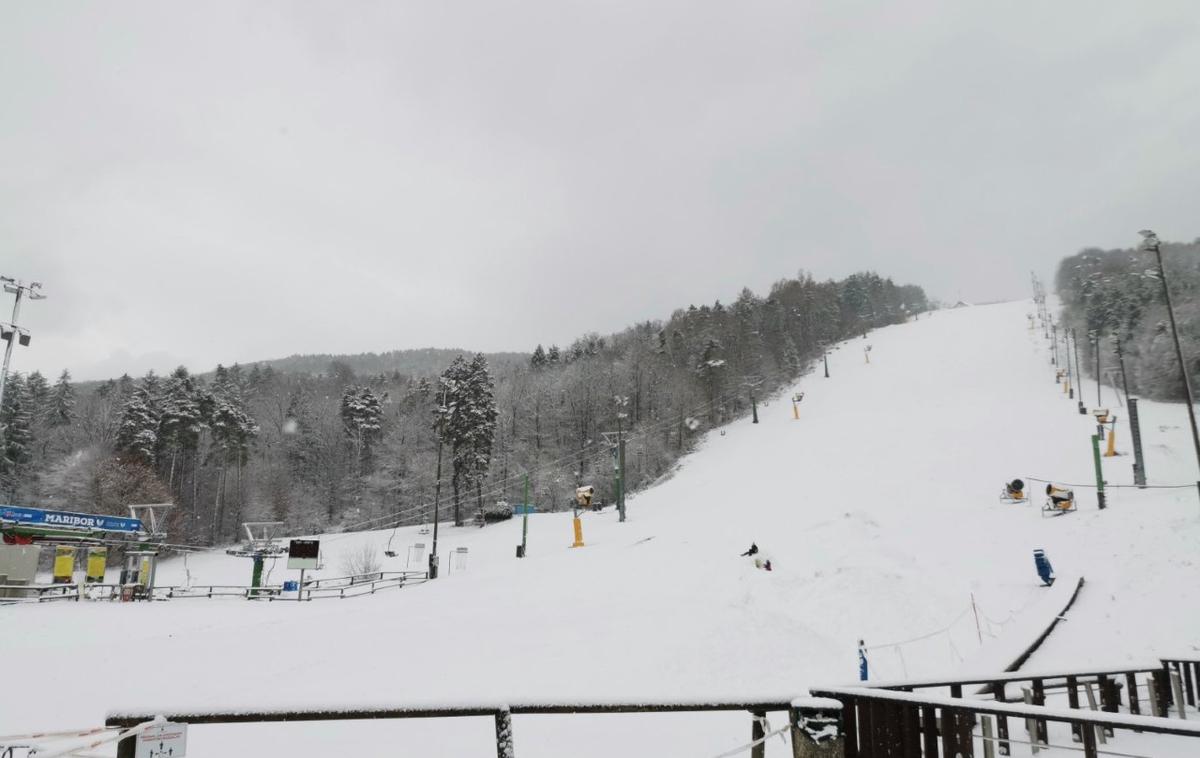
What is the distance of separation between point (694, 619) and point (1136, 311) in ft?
224

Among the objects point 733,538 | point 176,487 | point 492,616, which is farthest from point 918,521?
point 176,487

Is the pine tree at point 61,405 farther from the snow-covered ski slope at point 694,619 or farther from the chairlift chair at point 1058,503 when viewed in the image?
the chairlift chair at point 1058,503

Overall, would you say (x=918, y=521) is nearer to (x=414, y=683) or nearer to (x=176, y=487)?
(x=414, y=683)

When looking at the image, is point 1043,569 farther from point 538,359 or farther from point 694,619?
point 538,359

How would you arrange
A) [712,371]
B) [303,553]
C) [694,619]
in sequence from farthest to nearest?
[712,371]
[303,553]
[694,619]

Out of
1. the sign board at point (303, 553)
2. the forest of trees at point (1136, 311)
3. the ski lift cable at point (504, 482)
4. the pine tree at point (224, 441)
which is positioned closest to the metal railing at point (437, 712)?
the sign board at point (303, 553)

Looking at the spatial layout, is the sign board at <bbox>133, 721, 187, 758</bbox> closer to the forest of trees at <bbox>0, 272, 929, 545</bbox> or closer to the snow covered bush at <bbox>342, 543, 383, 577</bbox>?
the snow covered bush at <bbox>342, 543, 383, 577</bbox>

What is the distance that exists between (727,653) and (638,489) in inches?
1816

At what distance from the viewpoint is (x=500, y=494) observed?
7181 centimetres

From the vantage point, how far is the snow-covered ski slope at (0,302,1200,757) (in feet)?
37.2

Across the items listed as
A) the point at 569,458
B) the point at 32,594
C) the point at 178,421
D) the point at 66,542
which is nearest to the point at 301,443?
the point at 178,421

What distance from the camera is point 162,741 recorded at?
11.1 ft

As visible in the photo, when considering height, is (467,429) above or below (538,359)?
below

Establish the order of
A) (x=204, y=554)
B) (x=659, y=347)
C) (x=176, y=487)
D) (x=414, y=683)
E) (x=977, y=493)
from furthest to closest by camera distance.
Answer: (x=659, y=347) → (x=176, y=487) → (x=204, y=554) → (x=977, y=493) → (x=414, y=683)
